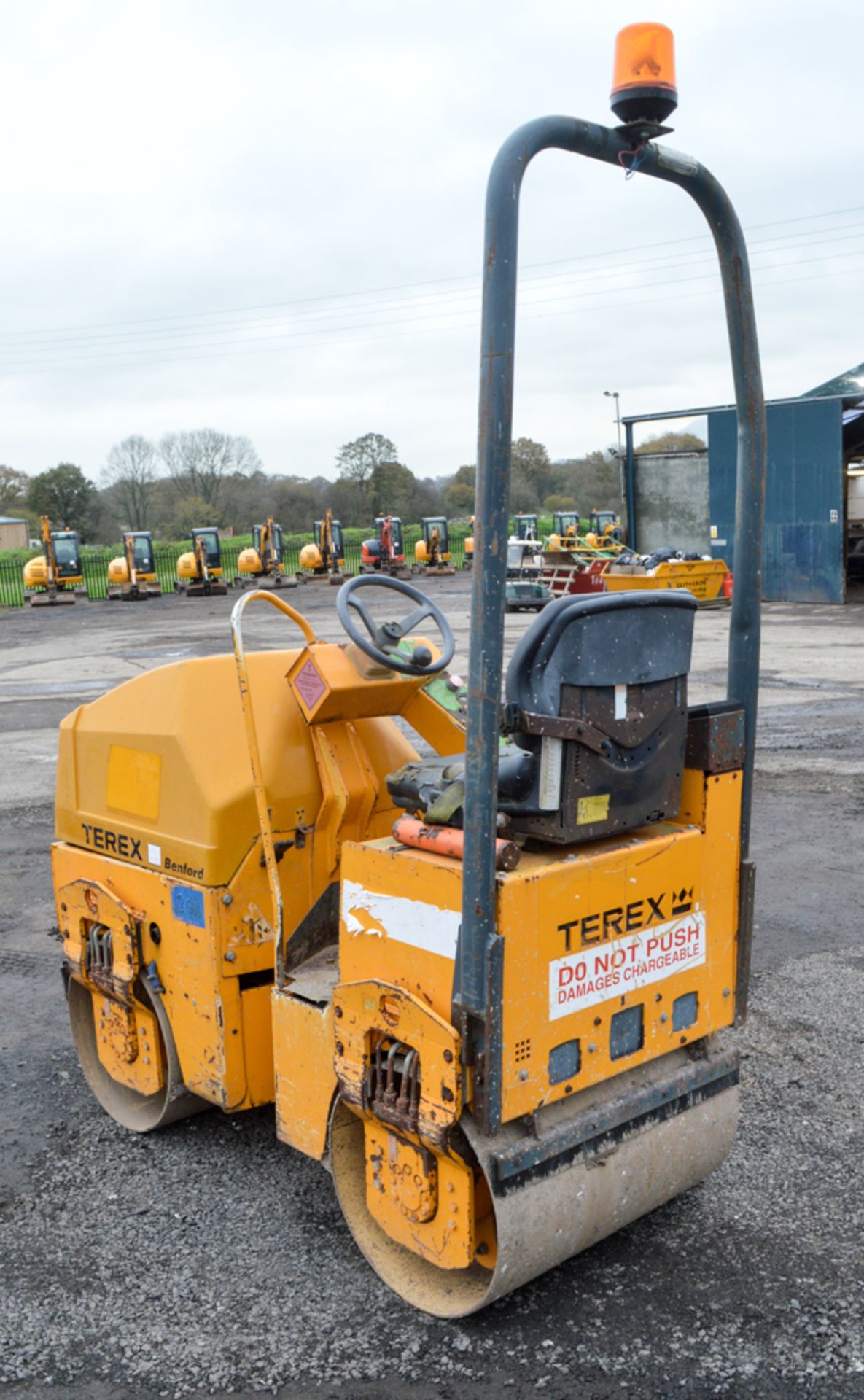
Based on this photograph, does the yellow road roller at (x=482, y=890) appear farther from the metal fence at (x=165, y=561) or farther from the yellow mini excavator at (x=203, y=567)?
the metal fence at (x=165, y=561)

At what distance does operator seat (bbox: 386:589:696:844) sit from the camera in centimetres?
265

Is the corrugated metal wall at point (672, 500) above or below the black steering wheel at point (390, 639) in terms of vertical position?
above

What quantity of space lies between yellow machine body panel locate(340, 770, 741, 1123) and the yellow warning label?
0.29 feet

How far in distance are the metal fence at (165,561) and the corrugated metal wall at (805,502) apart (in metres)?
16.9

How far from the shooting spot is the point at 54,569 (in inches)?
1214

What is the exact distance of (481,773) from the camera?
2445 mm

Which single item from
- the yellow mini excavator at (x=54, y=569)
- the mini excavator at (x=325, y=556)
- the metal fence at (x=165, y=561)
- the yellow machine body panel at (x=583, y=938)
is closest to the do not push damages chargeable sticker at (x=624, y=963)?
the yellow machine body panel at (x=583, y=938)

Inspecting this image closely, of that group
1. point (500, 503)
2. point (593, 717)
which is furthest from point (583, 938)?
point (500, 503)

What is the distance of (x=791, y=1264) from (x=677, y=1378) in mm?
580

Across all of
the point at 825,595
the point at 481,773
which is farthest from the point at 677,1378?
the point at 825,595

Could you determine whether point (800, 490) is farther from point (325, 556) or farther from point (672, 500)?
point (325, 556)

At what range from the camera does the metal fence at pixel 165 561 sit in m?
35.8

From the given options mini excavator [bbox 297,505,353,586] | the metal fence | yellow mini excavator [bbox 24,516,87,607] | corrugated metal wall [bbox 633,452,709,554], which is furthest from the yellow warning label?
mini excavator [bbox 297,505,353,586]

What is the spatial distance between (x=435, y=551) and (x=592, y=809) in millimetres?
35343
